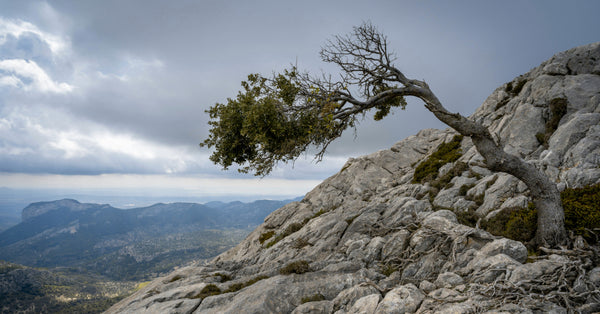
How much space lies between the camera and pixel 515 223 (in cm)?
1344

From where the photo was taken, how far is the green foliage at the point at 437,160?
29.8 m

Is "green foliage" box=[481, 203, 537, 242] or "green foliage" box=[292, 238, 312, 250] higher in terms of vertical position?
"green foliage" box=[481, 203, 537, 242]

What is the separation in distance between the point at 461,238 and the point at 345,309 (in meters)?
7.04

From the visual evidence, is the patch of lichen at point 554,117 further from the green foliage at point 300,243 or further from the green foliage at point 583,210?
the green foliage at point 300,243

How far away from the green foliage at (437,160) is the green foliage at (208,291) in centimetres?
2456

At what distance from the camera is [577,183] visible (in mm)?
15273

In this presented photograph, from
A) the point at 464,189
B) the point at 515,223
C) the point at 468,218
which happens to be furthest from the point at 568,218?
the point at 464,189

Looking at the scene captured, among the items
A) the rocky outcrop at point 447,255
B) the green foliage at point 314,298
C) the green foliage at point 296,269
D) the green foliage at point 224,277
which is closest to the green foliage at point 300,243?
the rocky outcrop at point 447,255

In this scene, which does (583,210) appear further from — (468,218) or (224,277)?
(224,277)

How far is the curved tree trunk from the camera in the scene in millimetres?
11672

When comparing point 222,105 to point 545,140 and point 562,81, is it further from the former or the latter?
point 562,81

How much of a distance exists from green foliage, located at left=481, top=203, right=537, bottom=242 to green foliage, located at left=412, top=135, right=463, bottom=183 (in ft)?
44.9

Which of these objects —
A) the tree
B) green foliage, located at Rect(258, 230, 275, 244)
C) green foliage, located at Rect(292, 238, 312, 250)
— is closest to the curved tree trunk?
the tree

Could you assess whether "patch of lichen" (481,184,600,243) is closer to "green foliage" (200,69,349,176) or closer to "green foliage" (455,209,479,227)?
"green foliage" (455,209,479,227)
